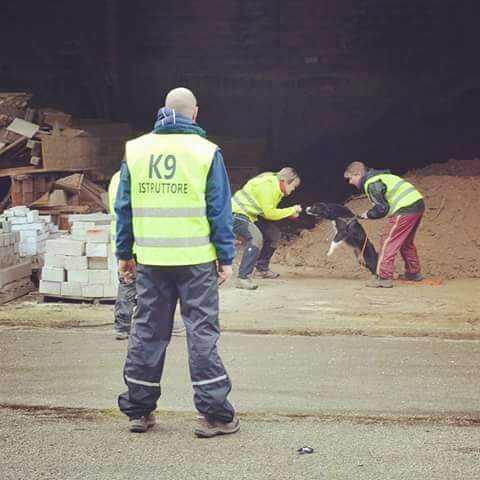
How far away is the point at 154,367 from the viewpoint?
5.12 metres

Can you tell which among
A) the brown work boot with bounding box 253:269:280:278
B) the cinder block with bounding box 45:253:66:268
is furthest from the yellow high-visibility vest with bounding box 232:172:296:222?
the cinder block with bounding box 45:253:66:268

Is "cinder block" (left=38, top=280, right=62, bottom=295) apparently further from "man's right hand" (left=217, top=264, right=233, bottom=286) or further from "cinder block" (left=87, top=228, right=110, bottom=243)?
"man's right hand" (left=217, top=264, right=233, bottom=286)

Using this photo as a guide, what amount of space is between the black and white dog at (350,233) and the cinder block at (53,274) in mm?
3852

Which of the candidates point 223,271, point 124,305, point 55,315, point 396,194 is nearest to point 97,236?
point 55,315

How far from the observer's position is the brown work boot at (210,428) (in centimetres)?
514

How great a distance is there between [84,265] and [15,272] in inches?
44.7

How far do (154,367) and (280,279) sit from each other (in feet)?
22.2

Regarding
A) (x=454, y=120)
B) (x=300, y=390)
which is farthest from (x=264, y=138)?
(x=300, y=390)

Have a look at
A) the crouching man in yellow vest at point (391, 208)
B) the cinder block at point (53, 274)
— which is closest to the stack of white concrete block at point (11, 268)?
the cinder block at point (53, 274)

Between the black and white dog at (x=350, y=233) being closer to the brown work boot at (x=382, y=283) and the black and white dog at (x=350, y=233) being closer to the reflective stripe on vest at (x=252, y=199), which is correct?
the brown work boot at (x=382, y=283)

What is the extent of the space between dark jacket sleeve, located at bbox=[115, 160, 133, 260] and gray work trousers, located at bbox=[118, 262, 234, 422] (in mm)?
166

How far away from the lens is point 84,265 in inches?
374

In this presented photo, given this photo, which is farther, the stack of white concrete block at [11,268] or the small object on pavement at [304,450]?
the stack of white concrete block at [11,268]

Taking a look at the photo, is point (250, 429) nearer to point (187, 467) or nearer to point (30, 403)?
point (187, 467)
